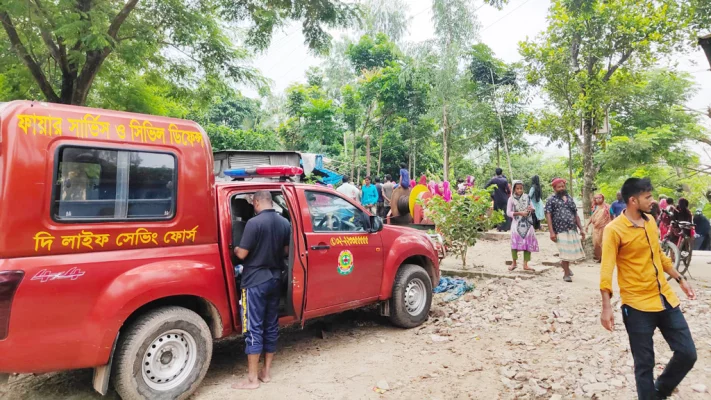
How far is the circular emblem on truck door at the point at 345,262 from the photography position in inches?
172

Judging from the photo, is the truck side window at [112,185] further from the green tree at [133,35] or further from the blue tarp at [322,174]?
the blue tarp at [322,174]

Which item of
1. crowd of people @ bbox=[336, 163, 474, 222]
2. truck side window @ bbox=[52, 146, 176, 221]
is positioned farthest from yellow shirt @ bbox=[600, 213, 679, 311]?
crowd of people @ bbox=[336, 163, 474, 222]

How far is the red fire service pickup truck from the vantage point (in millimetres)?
2691

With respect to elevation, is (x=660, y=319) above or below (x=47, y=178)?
below

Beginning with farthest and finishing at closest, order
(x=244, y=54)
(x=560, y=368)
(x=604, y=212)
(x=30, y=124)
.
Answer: (x=244, y=54) → (x=604, y=212) → (x=560, y=368) → (x=30, y=124)

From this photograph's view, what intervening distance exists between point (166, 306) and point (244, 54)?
7755 mm

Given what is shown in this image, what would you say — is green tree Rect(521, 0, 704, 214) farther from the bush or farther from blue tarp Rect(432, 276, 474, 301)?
blue tarp Rect(432, 276, 474, 301)

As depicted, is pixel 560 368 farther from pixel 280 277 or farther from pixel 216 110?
pixel 216 110

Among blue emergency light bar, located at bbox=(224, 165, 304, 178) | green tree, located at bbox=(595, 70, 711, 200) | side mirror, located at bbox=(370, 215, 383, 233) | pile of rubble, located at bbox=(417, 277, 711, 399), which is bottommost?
pile of rubble, located at bbox=(417, 277, 711, 399)

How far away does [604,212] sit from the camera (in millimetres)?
8492

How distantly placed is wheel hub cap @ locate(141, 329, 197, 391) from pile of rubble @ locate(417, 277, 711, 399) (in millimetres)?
2571

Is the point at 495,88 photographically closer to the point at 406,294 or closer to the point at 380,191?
the point at 380,191

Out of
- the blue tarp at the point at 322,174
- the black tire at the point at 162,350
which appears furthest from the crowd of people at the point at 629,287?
the blue tarp at the point at 322,174

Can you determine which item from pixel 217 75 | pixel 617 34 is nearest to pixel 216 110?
pixel 217 75
